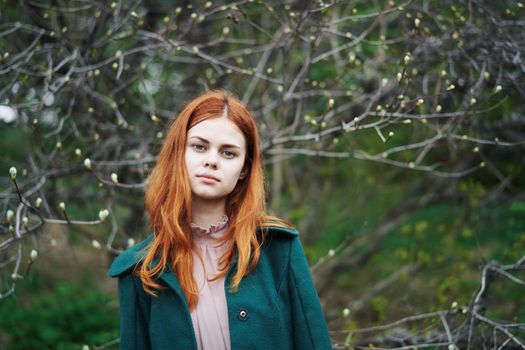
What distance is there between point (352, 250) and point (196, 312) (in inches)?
147

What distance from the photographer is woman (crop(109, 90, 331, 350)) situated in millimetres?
2174

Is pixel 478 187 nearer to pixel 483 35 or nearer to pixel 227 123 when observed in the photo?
pixel 483 35

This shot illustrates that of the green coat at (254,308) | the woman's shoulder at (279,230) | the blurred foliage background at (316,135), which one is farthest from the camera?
the blurred foliage background at (316,135)

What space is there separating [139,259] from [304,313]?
0.72m

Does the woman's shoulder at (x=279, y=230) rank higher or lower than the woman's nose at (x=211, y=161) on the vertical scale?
lower

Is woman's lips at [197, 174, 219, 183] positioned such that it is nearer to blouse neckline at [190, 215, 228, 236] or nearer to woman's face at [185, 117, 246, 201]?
woman's face at [185, 117, 246, 201]

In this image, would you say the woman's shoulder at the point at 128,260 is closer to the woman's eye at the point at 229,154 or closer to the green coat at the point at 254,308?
the green coat at the point at 254,308

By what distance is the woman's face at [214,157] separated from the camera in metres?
2.19

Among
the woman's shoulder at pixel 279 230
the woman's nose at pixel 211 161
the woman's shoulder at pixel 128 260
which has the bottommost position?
the woman's shoulder at pixel 128 260

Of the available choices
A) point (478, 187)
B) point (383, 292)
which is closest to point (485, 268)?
point (478, 187)

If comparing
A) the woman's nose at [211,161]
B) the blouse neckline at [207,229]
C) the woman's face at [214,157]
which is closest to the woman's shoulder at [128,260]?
the blouse neckline at [207,229]

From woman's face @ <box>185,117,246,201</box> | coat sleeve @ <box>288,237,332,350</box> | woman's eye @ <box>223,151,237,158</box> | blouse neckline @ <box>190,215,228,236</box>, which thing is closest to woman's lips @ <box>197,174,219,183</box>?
woman's face @ <box>185,117,246,201</box>

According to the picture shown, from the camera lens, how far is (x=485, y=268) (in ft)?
10.2

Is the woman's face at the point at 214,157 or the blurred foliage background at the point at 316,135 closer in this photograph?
the woman's face at the point at 214,157
